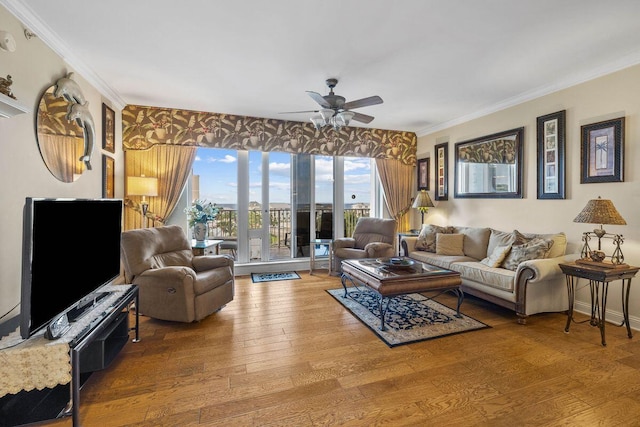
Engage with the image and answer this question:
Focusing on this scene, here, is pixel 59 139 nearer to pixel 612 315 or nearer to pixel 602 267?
pixel 602 267

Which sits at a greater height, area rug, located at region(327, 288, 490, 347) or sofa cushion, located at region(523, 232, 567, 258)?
sofa cushion, located at region(523, 232, 567, 258)

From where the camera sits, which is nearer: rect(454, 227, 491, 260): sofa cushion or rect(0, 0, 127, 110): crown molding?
rect(0, 0, 127, 110): crown molding

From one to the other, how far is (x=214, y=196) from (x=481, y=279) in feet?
13.5

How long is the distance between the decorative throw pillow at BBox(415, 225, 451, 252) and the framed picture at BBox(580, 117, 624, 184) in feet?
6.13

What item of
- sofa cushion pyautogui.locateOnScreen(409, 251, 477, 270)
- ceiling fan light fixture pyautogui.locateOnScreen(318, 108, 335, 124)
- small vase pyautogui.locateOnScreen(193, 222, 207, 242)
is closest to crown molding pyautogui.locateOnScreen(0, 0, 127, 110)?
small vase pyautogui.locateOnScreen(193, 222, 207, 242)

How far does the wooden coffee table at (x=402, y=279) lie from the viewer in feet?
9.35

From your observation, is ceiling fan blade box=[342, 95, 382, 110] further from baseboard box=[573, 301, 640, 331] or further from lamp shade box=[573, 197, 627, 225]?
baseboard box=[573, 301, 640, 331]

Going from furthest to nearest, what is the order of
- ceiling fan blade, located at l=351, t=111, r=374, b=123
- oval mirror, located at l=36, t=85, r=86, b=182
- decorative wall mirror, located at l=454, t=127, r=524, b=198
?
1. decorative wall mirror, located at l=454, t=127, r=524, b=198
2. ceiling fan blade, located at l=351, t=111, r=374, b=123
3. oval mirror, located at l=36, t=85, r=86, b=182

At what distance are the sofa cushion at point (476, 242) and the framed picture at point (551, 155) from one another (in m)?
0.82

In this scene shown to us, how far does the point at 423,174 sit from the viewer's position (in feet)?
18.9

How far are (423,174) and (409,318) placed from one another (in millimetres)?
3405

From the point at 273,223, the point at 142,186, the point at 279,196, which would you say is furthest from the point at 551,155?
the point at 142,186

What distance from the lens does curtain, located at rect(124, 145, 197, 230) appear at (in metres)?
4.36

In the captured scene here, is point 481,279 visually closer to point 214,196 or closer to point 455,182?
point 455,182
